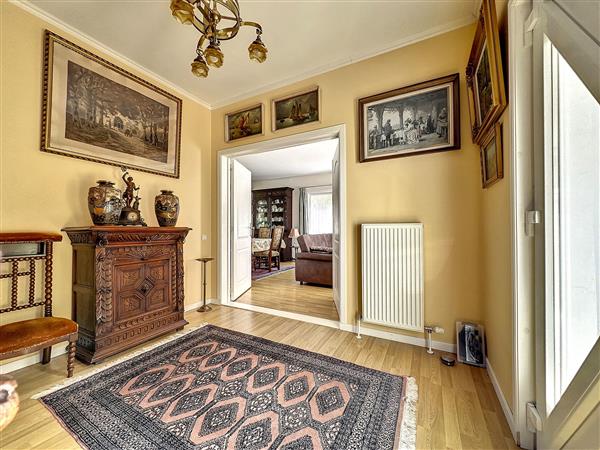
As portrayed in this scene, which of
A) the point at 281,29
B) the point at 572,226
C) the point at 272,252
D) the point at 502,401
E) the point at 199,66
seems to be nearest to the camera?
the point at 572,226

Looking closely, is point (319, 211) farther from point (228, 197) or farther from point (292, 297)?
point (228, 197)

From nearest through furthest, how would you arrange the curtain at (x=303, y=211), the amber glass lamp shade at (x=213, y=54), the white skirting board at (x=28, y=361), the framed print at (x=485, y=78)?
1. the framed print at (x=485, y=78)
2. the amber glass lamp shade at (x=213, y=54)
3. the white skirting board at (x=28, y=361)
4. the curtain at (x=303, y=211)

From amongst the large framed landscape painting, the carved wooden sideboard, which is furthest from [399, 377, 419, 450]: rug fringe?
the large framed landscape painting

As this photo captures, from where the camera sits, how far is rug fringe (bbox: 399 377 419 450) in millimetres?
1215

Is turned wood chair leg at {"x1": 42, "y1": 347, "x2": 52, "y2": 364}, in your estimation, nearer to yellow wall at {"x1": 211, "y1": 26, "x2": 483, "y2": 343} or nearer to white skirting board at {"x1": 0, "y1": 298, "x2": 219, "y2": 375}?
white skirting board at {"x1": 0, "y1": 298, "x2": 219, "y2": 375}

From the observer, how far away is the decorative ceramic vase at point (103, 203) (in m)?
2.06

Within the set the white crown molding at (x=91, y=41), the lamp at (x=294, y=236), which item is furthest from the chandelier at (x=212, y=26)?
the lamp at (x=294, y=236)

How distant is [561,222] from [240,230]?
348cm

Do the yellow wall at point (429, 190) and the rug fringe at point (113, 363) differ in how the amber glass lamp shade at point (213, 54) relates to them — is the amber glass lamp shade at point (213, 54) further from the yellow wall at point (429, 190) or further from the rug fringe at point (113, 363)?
the rug fringe at point (113, 363)

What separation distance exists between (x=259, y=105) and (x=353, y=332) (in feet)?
9.84

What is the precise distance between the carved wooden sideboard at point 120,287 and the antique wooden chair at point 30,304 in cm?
19

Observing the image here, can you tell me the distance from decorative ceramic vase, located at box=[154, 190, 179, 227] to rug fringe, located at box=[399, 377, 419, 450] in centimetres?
264

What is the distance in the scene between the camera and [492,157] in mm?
1617

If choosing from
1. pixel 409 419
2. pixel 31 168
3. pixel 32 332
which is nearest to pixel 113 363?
pixel 32 332
